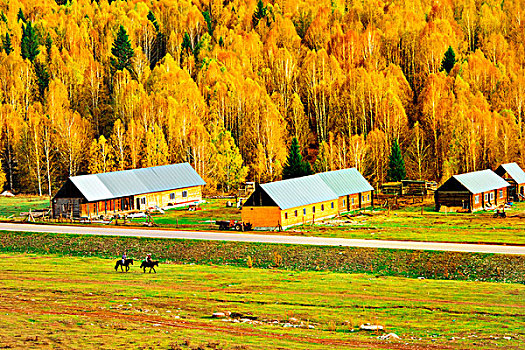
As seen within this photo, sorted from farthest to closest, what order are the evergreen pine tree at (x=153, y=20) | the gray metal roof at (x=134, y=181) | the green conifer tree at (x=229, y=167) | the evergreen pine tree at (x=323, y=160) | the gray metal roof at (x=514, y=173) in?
the evergreen pine tree at (x=153, y=20) → the green conifer tree at (x=229, y=167) → the evergreen pine tree at (x=323, y=160) → the gray metal roof at (x=514, y=173) → the gray metal roof at (x=134, y=181)

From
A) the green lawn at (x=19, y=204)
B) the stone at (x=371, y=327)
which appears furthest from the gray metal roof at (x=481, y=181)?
the stone at (x=371, y=327)

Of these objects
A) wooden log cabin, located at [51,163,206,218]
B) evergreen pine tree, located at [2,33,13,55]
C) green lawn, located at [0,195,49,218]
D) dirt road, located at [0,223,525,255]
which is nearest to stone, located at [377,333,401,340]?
dirt road, located at [0,223,525,255]

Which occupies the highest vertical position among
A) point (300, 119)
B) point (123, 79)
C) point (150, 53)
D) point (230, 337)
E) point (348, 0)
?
point (348, 0)

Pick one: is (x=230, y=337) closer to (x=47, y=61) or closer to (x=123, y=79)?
(x=123, y=79)

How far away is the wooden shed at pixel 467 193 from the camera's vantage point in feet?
266

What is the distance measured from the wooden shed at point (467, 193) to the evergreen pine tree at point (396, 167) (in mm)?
16253

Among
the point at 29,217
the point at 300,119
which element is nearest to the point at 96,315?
the point at 29,217

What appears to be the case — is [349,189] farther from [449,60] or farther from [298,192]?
[449,60]

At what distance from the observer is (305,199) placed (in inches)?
2911

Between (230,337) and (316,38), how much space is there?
5337 inches

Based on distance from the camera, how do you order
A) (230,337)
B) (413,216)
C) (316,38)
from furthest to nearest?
(316,38), (413,216), (230,337)

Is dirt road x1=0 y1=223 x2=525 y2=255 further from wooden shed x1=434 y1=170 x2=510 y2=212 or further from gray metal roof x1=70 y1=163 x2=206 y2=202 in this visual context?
wooden shed x1=434 y1=170 x2=510 y2=212

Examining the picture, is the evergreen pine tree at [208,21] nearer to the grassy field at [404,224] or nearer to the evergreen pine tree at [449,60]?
the evergreen pine tree at [449,60]

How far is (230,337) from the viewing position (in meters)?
30.4
